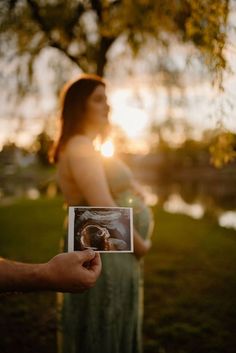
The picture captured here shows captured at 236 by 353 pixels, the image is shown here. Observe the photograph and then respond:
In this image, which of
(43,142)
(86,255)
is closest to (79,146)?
(86,255)

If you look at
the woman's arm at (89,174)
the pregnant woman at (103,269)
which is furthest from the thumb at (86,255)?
the pregnant woman at (103,269)

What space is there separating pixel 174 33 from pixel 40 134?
2.83 meters

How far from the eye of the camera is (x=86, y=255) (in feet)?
4.02

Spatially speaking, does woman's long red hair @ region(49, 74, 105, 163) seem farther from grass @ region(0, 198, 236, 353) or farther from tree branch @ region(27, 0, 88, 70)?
tree branch @ region(27, 0, 88, 70)

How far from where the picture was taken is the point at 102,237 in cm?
139

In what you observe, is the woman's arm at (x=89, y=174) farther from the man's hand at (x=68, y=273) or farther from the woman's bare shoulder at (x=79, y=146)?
the man's hand at (x=68, y=273)

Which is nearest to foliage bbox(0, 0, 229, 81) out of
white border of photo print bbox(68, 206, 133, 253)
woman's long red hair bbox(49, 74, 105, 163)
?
woman's long red hair bbox(49, 74, 105, 163)

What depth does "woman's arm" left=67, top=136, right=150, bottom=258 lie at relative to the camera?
7.00 feet

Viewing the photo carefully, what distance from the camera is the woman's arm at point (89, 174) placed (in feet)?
7.00

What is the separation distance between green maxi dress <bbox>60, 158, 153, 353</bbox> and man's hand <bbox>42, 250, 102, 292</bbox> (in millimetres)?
1180

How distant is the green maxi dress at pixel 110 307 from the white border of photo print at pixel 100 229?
94 cm

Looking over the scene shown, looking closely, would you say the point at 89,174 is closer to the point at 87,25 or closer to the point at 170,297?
the point at 170,297

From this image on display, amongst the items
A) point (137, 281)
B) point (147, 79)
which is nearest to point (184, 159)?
point (147, 79)

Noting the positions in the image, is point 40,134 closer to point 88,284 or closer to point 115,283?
point 115,283
